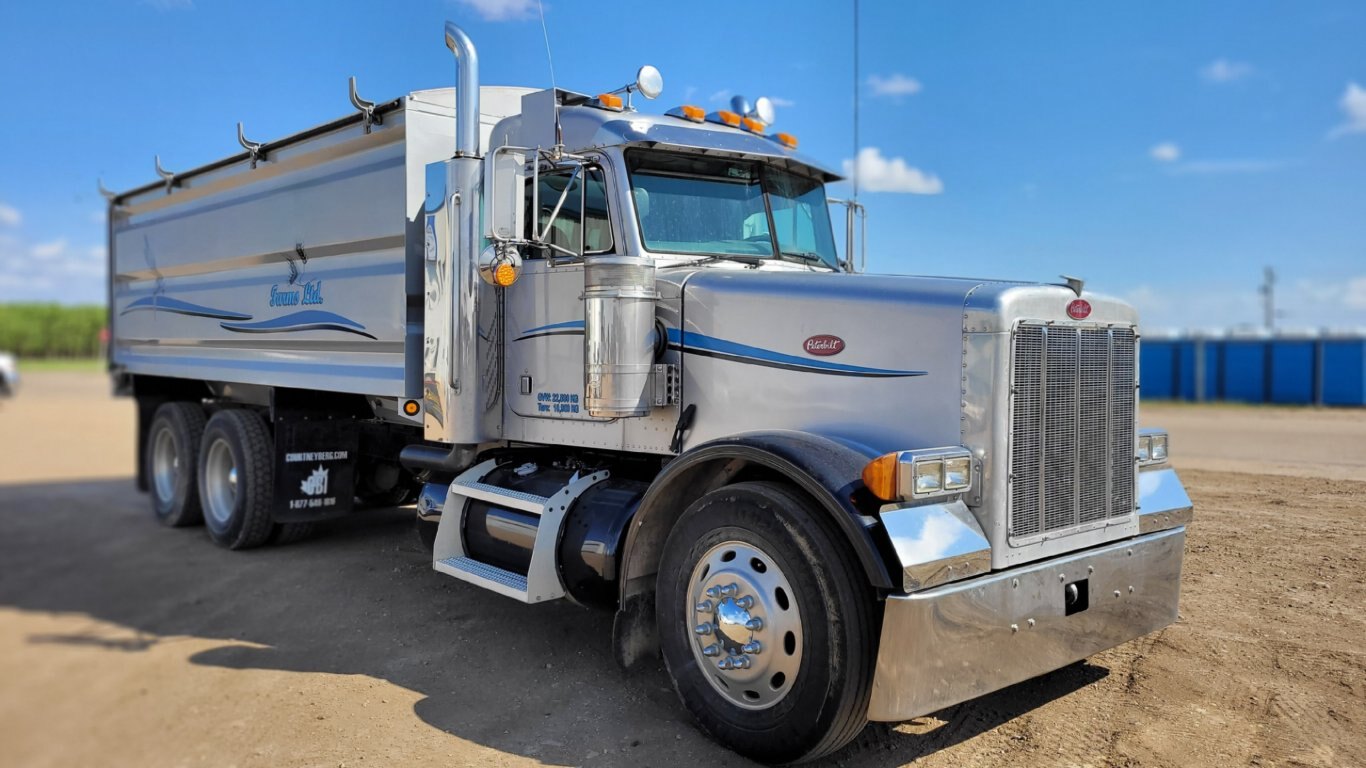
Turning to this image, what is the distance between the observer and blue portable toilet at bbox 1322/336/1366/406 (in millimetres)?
26094

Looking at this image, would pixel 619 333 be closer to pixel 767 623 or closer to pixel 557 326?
pixel 557 326

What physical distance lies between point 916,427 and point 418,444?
12.6 feet

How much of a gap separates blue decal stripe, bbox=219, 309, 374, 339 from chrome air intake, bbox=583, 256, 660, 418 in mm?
2424

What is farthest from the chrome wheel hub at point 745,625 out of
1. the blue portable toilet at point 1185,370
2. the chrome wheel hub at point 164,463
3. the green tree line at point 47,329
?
the blue portable toilet at point 1185,370

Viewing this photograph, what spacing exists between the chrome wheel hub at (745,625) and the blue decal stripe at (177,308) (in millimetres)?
5387

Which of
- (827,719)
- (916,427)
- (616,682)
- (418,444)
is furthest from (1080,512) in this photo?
(418,444)

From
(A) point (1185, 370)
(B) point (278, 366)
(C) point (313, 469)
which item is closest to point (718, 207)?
(B) point (278, 366)

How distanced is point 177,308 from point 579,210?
18.3ft

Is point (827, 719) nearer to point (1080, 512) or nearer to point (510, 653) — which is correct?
point (1080, 512)

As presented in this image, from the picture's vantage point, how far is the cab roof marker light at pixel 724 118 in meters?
5.70

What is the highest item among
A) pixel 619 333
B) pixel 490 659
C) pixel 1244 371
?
pixel 619 333

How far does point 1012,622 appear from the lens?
3828mm

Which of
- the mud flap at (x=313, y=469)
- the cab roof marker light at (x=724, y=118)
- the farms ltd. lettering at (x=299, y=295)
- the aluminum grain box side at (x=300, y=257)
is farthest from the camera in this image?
the mud flap at (x=313, y=469)

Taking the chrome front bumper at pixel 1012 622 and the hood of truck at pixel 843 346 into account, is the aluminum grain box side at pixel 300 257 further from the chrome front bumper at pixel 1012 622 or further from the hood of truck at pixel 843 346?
the chrome front bumper at pixel 1012 622
